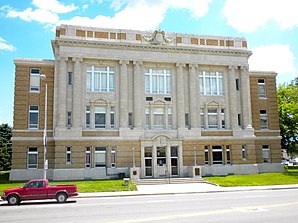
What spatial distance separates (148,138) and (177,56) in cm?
1060

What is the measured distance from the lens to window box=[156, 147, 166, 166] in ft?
117

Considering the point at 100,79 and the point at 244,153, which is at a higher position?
the point at 100,79

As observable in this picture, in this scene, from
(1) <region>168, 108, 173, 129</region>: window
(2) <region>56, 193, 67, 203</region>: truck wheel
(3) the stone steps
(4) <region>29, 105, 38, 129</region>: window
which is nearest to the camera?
(2) <region>56, 193, 67, 203</region>: truck wheel

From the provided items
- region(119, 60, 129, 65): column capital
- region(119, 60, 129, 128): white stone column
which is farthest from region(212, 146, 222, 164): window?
region(119, 60, 129, 65): column capital

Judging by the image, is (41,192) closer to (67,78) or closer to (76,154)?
(76,154)

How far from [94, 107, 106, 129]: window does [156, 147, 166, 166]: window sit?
6841 millimetres

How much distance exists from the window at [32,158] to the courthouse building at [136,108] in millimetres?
104

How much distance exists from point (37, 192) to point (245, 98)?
27815 millimetres

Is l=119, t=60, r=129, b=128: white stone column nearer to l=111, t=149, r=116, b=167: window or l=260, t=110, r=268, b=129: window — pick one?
l=111, t=149, r=116, b=167: window

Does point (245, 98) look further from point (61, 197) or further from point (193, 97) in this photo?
point (61, 197)

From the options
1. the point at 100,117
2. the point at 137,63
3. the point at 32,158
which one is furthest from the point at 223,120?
the point at 32,158

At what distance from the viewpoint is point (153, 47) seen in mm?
36781

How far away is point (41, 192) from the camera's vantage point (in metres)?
19.6

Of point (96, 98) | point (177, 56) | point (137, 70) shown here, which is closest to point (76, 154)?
point (96, 98)
